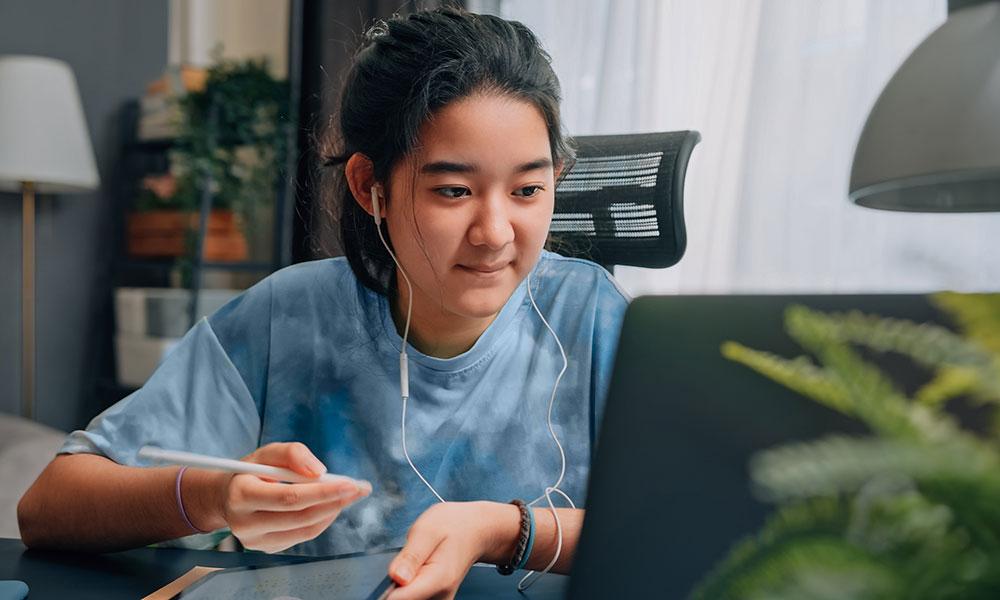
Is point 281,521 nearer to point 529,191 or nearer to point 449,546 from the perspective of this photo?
point 449,546

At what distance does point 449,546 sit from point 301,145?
7.74 feet

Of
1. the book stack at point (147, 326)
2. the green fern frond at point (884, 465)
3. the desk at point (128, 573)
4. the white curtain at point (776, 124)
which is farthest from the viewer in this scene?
the book stack at point (147, 326)

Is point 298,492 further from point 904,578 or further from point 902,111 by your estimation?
point 902,111

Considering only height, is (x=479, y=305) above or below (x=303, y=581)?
above

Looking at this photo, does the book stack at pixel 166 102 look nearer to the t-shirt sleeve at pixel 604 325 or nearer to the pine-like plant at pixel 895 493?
the t-shirt sleeve at pixel 604 325

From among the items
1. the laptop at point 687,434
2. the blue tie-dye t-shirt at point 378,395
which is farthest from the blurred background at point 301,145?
the laptop at point 687,434

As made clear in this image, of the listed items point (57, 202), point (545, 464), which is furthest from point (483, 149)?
point (57, 202)

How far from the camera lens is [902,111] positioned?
3.20 ft

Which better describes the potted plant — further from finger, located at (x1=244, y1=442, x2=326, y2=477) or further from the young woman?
finger, located at (x1=244, y1=442, x2=326, y2=477)

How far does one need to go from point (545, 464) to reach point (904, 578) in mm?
807

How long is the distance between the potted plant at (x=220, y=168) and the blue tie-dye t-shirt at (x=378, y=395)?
193 cm

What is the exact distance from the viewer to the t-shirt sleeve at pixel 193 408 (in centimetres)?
90

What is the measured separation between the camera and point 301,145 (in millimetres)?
2725

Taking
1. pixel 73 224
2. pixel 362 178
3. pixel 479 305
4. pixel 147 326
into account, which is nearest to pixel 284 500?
pixel 479 305
